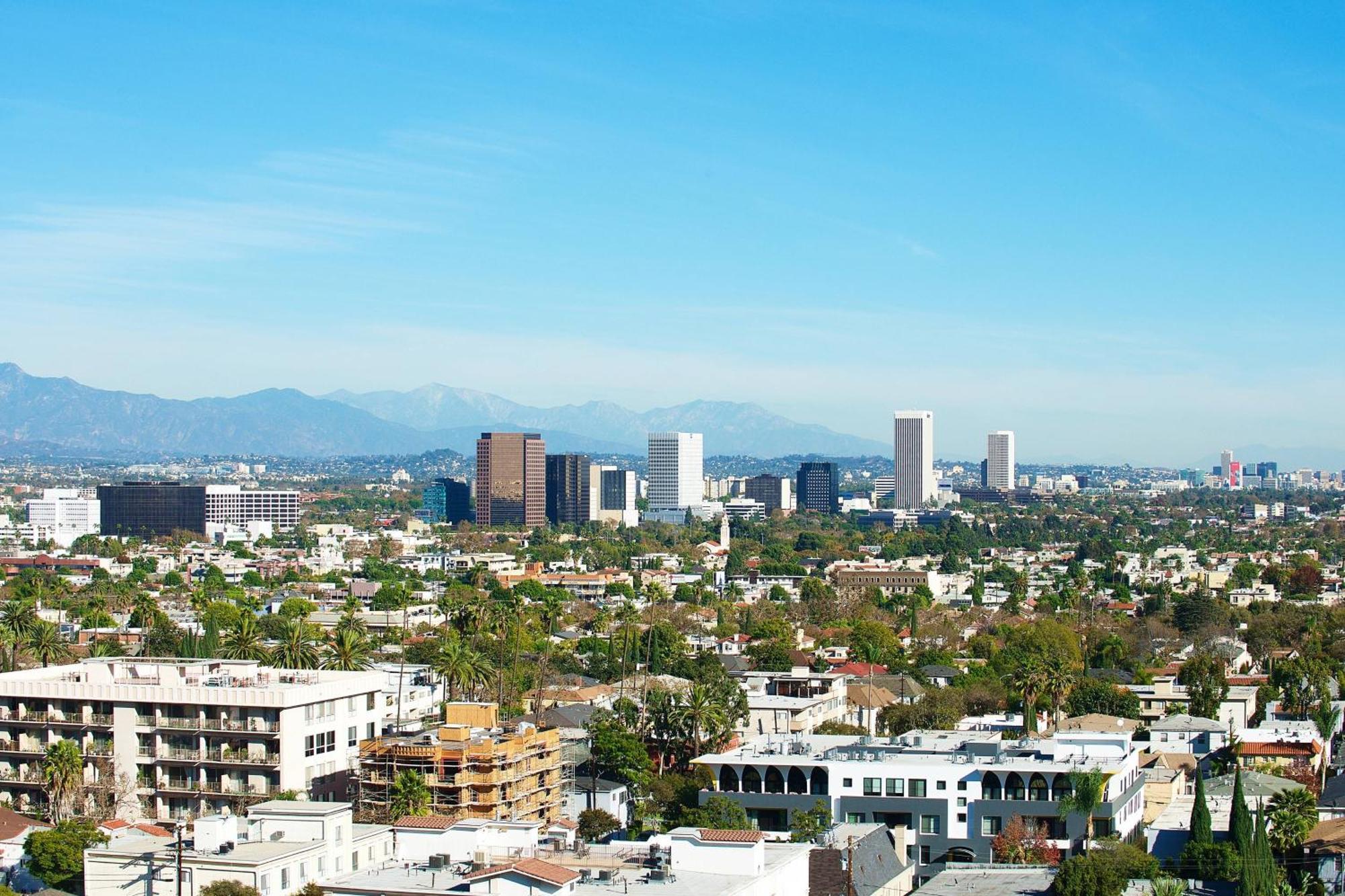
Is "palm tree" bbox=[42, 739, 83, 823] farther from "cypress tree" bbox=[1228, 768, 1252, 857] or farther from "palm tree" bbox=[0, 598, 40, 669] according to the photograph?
"cypress tree" bbox=[1228, 768, 1252, 857]

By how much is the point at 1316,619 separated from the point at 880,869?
72.8m

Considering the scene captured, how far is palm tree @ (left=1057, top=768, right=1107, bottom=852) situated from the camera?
44.5m

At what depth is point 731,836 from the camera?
34281mm

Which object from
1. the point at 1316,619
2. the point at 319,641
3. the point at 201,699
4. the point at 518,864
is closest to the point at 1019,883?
the point at 518,864

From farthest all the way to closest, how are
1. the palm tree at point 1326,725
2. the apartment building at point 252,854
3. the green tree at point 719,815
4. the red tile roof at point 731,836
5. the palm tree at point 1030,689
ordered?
the palm tree at point 1326,725 → the palm tree at point 1030,689 → the green tree at point 719,815 → the apartment building at point 252,854 → the red tile roof at point 731,836

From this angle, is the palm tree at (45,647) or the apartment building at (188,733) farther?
the palm tree at (45,647)

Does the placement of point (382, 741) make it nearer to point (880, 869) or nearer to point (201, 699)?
point (201, 699)

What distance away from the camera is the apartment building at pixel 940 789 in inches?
1836

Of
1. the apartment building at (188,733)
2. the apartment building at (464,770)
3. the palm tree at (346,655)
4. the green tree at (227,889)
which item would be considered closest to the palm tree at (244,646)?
the palm tree at (346,655)

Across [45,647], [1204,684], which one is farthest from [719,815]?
[1204,684]

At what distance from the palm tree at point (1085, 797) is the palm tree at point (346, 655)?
2482cm

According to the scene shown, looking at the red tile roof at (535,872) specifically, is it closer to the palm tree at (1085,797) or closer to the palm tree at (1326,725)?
the palm tree at (1085,797)

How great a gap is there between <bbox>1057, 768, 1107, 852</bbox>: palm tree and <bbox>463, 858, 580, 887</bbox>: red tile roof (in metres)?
17.0

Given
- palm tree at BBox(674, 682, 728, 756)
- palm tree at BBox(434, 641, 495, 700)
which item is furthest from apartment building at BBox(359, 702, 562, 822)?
palm tree at BBox(434, 641, 495, 700)
